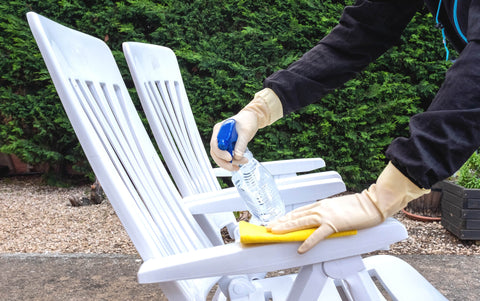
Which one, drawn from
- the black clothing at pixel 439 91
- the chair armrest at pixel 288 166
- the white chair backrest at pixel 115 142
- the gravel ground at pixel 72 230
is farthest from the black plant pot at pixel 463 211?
the white chair backrest at pixel 115 142

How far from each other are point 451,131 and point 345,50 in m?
0.59

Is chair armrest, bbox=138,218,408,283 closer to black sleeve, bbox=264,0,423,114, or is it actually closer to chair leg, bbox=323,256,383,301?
chair leg, bbox=323,256,383,301

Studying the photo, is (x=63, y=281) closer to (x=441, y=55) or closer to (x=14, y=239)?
(x=14, y=239)

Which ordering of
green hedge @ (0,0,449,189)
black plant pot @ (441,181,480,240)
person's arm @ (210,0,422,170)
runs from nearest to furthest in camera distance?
person's arm @ (210,0,422,170)
black plant pot @ (441,181,480,240)
green hedge @ (0,0,449,189)

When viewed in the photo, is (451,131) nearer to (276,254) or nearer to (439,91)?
(439,91)

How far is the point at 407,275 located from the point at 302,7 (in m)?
3.04

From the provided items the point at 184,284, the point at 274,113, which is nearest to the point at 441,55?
the point at 274,113

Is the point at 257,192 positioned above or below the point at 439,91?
below

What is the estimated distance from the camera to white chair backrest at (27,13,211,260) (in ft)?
2.96

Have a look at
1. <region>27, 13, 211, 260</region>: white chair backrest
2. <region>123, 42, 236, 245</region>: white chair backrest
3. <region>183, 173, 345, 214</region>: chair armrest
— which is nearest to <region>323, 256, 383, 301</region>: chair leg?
<region>27, 13, 211, 260</region>: white chair backrest

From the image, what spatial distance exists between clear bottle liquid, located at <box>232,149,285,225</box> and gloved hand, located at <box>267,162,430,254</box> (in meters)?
0.39

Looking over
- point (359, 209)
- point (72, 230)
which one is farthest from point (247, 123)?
point (72, 230)

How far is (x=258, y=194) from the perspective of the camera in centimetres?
131

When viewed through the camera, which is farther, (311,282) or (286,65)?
(286,65)
